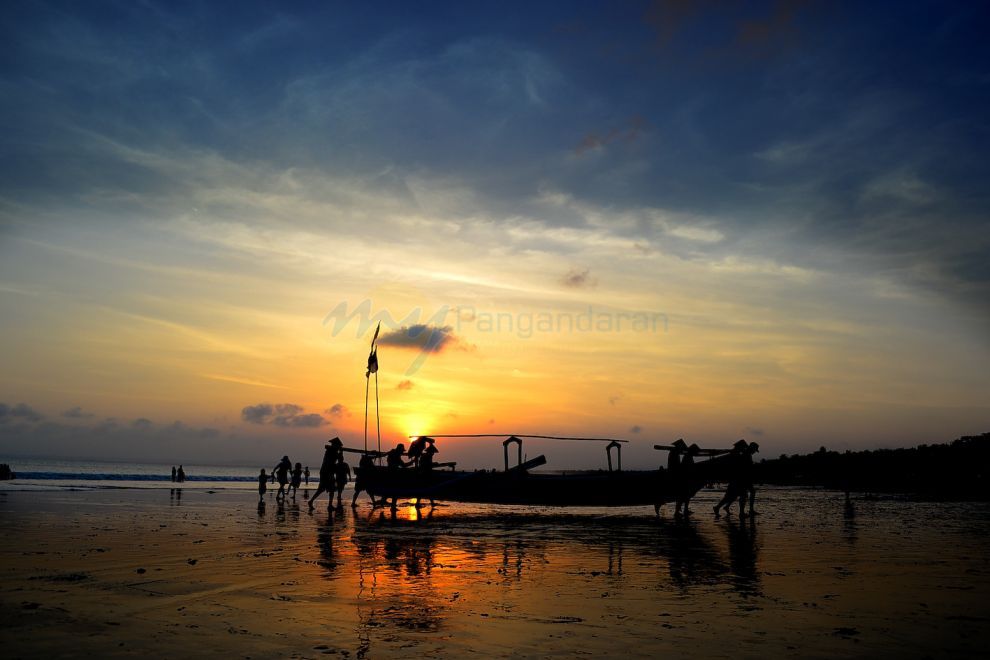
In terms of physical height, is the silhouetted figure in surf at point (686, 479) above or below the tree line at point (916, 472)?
above

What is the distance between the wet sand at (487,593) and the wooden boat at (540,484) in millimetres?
7303

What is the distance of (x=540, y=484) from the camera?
2872cm

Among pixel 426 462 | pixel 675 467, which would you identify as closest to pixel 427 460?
pixel 426 462

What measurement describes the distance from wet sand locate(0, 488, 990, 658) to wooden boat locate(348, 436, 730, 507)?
7.30 m

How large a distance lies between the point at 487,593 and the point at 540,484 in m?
19.2

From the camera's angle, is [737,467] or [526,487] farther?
[526,487]

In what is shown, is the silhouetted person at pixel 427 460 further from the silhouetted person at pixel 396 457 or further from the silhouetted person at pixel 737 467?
the silhouetted person at pixel 737 467

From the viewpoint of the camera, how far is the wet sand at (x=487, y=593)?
7.05 metres

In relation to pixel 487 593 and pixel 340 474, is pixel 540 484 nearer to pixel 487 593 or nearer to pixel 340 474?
pixel 340 474

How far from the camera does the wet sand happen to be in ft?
23.1

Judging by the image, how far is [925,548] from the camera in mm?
15695

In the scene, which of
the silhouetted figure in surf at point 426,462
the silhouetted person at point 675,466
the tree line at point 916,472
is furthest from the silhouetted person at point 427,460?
the tree line at point 916,472

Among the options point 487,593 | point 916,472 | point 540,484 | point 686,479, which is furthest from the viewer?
point 916,472

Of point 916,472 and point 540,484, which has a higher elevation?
point 540,484
